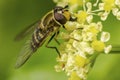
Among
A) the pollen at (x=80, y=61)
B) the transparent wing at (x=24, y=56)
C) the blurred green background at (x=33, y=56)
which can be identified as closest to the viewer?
the pollen at (x=80, y=61)

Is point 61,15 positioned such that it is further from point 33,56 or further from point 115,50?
point 33,56

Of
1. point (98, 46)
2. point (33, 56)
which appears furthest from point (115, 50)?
point (33, 56)

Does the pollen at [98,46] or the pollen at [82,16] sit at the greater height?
the pollen at [82,16]

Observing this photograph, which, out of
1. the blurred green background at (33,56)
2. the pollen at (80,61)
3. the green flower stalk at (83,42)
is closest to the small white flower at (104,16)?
the green flower stalk at (83,42)

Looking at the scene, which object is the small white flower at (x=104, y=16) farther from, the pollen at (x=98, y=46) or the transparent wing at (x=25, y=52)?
the transparent wing at (x=25, y=52)

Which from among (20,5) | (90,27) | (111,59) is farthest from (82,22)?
(20,5)

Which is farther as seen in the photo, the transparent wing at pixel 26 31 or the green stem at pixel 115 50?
the transparent wing at pixel 26 31

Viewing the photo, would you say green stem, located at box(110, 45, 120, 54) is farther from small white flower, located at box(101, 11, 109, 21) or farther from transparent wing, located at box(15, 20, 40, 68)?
transparent wing, located at box(15, 20, 40, 68)
